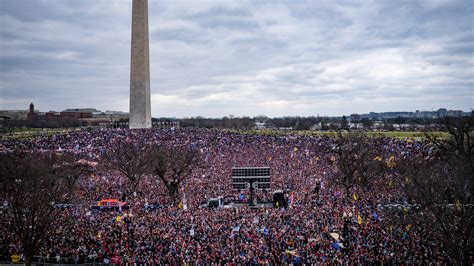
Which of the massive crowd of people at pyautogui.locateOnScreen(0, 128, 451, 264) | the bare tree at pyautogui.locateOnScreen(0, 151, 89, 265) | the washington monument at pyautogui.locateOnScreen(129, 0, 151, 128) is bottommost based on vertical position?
the massive crowd of people at pyautogui.locateOnScreen(0, 128, 451, 264)

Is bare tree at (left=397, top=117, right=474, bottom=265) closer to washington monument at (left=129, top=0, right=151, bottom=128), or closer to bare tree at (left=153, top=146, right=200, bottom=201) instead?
bare tree at (left=153, top=146, right=200, bottom=201)

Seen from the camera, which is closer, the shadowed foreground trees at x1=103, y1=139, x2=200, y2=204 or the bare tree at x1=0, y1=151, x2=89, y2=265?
the bare tree at x1=0, y1=151, x2=89, y2=265

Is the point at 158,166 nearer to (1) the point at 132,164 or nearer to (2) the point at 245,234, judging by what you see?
(1) the point at 132,164

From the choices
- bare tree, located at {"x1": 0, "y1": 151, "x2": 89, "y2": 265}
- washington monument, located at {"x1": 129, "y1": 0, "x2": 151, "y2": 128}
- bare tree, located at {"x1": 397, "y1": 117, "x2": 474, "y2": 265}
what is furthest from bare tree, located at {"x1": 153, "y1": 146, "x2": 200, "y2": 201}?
washington monument, located at {"x1": 129, "y1": 0, "x2": 151, "y2": 128}

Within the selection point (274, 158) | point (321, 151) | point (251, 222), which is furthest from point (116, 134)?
point (251, 222)

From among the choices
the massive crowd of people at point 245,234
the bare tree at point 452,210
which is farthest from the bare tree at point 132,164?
the bare tree at point 452,210

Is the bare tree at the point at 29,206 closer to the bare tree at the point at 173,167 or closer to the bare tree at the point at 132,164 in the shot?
the bare tree at the point at 132,164

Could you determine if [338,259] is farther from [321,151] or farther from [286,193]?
[321,151]

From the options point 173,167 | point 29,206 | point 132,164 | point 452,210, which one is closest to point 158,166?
point 173,167
